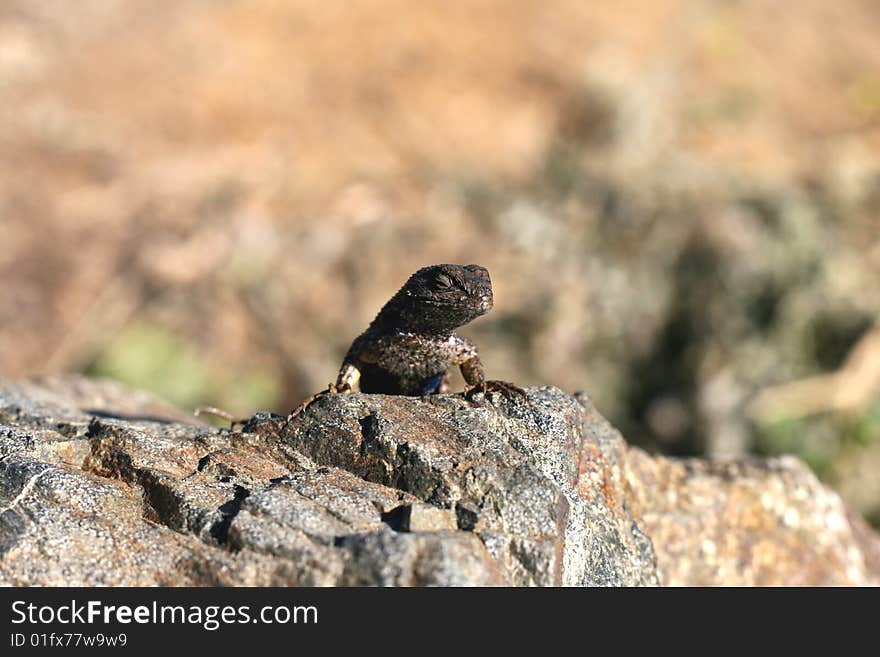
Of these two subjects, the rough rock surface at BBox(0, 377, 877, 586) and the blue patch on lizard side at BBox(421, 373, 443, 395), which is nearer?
the rough rock surface at BBox(0, 377, 877, 586)

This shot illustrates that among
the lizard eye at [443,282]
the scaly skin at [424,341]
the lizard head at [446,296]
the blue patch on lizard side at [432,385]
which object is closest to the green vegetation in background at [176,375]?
the blue patch on lizard side at [432,385]

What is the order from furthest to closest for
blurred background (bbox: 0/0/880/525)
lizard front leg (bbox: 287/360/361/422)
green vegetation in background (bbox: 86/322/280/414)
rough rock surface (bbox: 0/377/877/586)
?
blurred background (bbox: 0/0/880/525)
green vegetation in background (bbox: 86/322/280/414)
lizard front leg (bbox: 287/360/361/422)
rough rock surface (bbox: 0/377/877/586)

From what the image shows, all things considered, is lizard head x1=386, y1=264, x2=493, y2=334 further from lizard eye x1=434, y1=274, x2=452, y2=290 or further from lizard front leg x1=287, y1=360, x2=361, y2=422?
lizard front leg x1=287, y1=360, x2=361, y2=422

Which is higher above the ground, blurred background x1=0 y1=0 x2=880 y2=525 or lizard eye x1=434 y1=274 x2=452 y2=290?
blurred background x1=0 y1=0 x2=880 y2=525

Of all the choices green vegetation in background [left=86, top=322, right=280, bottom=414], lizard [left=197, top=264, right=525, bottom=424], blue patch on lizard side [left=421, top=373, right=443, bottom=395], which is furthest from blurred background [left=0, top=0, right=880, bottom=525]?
lizard [left=197, top=264, right=525, bottom=424]

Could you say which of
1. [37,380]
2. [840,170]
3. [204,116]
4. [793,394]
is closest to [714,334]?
[793,394]

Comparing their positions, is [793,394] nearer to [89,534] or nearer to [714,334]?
[714,334]

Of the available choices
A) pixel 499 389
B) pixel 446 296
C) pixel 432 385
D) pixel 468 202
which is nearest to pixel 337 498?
pixel 499 389

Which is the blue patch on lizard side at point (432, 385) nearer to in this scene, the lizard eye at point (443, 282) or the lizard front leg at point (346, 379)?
the lizard front leg at point (346, 379)
